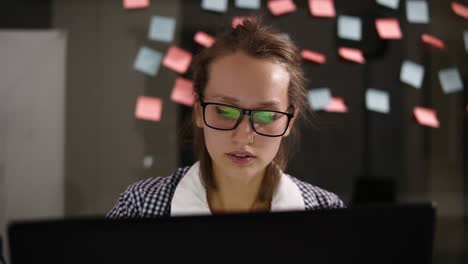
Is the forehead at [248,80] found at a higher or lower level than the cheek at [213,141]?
higher

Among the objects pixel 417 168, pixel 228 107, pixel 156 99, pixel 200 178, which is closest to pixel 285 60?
pixel 228 107

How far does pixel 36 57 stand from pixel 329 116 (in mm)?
1397

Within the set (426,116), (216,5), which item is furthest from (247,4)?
(426,116)

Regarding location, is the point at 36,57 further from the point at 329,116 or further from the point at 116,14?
the point at 329,116

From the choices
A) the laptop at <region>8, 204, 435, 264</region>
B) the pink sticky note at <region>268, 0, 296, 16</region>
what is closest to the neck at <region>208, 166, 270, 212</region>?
the laptop at <region>8, 204, 435, 264</region>

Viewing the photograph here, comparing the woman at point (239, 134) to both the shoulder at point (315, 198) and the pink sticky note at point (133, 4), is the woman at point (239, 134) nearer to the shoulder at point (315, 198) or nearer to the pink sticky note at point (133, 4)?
the shoulder at point (315, 198)

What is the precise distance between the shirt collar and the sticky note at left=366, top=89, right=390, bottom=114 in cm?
158

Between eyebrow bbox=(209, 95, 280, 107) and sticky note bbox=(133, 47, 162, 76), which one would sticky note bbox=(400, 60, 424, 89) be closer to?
sticky note bbox=(133, 47, 162, 76)

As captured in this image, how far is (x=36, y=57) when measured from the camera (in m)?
2.26

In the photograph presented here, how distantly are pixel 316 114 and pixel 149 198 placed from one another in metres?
1.57

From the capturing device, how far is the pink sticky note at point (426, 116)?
2.53 meters

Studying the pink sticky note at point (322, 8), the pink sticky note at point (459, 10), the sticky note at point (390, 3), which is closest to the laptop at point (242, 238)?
the pink sticky note at point (322, 8)

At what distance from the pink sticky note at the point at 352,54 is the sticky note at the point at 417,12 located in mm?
313

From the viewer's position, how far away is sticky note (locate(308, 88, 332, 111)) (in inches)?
95.9
